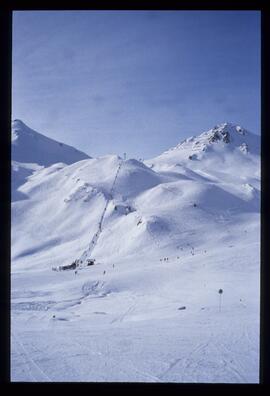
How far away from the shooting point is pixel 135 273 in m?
10.1

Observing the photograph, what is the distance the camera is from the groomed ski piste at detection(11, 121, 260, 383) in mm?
1902

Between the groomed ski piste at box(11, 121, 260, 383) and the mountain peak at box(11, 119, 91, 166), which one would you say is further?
the mountain peak at box(11, 119, 91, 166)

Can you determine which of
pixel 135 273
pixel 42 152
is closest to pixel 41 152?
pixel 42 152

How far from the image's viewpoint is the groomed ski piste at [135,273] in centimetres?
190

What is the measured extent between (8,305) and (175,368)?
1.05 m

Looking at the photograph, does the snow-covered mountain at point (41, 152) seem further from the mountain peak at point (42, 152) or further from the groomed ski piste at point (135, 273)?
the groomed ski piste at point (135, 273)

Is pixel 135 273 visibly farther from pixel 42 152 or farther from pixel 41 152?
pixel 42 152

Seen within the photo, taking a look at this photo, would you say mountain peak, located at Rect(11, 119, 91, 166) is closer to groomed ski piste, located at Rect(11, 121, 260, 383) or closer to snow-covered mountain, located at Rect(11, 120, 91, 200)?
snow-covered mountain, located at Rect(11, 120, 91, 200)

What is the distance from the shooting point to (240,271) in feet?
29.5

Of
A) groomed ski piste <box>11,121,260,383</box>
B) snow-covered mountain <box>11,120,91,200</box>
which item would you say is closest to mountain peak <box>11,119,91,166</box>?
snow-covered mountain <box>11,120,91,200</box>
